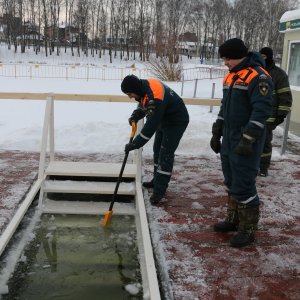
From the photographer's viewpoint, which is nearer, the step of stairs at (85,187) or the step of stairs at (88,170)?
the step of stairs at (85,187)

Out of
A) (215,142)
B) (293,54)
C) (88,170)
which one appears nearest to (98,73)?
(293,54)

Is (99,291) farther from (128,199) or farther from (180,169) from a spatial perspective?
(180,169)

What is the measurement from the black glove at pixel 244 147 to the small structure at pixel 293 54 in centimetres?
687

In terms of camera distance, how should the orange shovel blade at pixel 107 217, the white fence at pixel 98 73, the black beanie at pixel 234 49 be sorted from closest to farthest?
the black beanie at pixel 234 49
the orange shovel blade at pixel 107 217
the white fence at pixel 98 73

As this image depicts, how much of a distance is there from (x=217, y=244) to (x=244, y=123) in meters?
1.09

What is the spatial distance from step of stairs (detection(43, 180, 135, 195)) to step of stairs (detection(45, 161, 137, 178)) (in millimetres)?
107

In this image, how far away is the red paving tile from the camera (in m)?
3.06

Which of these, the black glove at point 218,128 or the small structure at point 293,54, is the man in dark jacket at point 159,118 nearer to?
the black glove at point 218,128

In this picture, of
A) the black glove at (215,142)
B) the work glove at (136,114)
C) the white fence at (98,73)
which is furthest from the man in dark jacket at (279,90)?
the white fence at (98,73)

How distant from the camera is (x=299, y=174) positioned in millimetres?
6039

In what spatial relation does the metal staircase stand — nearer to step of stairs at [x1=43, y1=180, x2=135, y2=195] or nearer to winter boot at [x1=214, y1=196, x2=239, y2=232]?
step of stairs at [x1=43, y1=180, x2=135, y2=195]

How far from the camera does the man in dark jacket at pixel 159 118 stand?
4129 mm

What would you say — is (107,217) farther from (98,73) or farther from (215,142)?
(98,73)

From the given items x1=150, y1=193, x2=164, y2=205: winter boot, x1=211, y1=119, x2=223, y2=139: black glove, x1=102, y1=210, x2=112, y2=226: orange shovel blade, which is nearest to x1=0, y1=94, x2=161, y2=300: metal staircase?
x1=150, y1=193, x2=164, y2=205: winter boot
